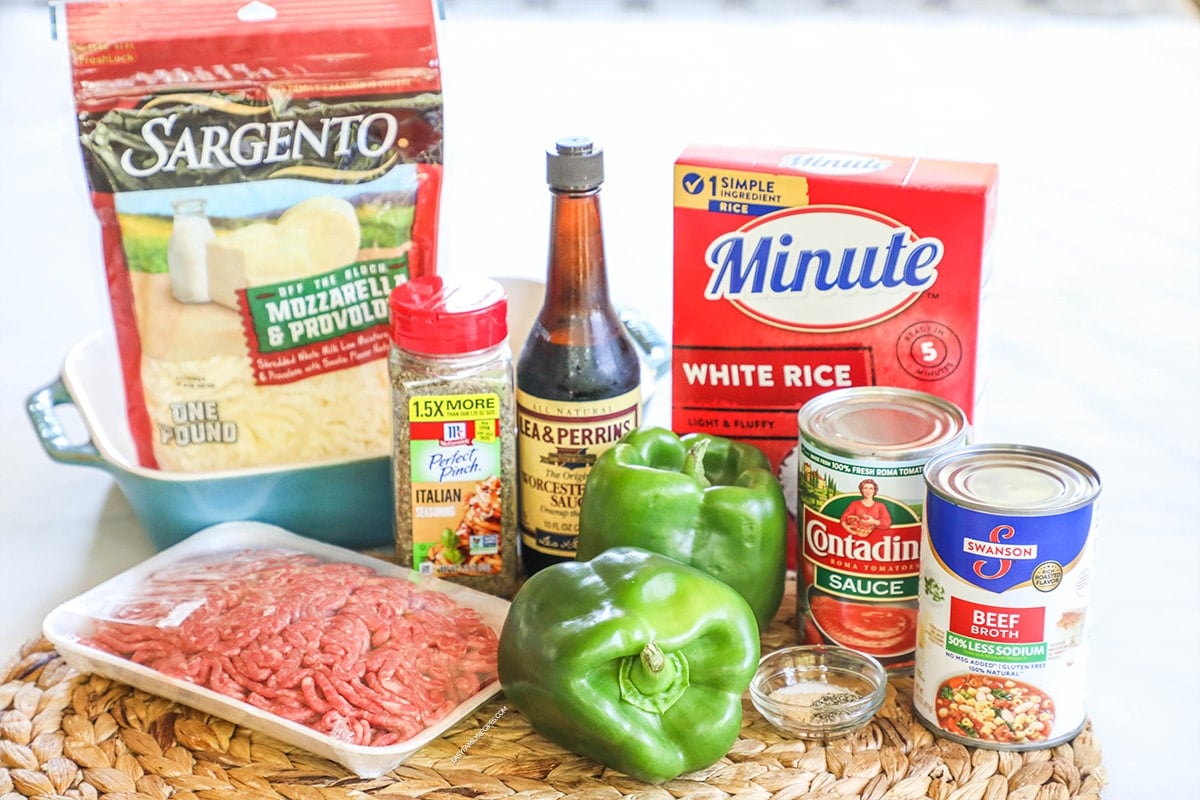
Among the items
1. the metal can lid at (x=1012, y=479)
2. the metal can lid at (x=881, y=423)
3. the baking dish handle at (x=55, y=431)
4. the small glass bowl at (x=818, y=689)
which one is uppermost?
the metal can lid at (x=881, y=423)

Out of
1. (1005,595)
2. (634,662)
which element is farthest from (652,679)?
(1005,595)

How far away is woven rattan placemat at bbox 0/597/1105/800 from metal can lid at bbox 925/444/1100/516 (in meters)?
0.20

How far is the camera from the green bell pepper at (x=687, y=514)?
1.21 m

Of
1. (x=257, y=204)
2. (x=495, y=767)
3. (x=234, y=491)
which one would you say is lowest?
(x=495, y=767)

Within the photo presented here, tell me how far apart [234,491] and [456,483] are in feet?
0.73

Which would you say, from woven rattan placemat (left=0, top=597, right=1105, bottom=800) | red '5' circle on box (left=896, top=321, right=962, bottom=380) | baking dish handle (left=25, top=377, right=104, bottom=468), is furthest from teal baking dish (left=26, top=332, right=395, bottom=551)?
red '5' circle on box (left=896, top=321, right=962, bottom=380)

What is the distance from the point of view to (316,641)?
1.19 m

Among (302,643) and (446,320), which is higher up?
(446,320)

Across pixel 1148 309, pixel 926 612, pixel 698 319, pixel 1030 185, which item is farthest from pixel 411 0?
pixel 1030 185

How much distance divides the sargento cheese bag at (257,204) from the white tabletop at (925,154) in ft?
0.20

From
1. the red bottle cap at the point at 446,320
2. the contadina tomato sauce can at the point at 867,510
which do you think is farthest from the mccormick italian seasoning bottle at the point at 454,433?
the contadina tomato sauce can at the point at 867,510

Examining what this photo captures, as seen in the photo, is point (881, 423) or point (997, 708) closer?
point (997, 708)

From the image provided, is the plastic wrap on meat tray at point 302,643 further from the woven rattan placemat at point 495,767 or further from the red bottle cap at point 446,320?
the red bottle cap at point 446,320

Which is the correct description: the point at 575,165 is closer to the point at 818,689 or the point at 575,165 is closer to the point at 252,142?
the point at 252,142
